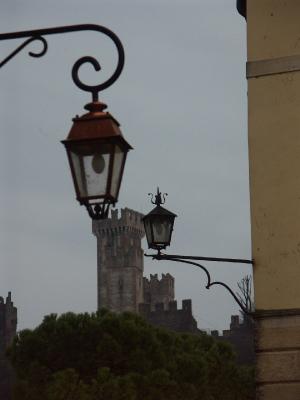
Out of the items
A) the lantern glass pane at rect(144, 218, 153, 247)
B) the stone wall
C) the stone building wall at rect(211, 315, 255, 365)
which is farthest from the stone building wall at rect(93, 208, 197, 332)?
the lantern glass pane at rect(144, 218, 153, 247)

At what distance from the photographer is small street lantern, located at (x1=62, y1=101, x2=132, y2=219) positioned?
591 centimetres

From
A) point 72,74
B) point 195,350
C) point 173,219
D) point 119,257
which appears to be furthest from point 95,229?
point 72,74

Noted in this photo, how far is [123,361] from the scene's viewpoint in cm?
3953

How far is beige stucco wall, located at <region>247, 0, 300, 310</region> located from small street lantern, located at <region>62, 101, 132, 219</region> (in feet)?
20.8

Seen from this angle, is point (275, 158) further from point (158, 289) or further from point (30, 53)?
point (158, 289)

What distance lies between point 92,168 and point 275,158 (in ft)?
22.4

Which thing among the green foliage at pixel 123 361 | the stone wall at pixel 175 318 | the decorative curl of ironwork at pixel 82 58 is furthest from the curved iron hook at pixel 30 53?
the stone wall at pixel 175 318

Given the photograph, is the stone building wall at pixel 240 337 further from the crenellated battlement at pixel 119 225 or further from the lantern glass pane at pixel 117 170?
the lantern glass pane at pixel 117 170

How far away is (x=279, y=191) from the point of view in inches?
487

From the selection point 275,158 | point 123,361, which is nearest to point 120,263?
point 123,361

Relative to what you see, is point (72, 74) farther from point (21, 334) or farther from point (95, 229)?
point (95, 229)

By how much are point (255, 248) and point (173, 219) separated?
261 cm

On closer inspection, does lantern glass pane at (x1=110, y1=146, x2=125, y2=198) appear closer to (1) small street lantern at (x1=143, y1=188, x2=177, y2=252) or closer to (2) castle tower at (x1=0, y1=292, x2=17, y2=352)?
(1) small street lantern at (x1=143, y1=188, x2=177, y2=252)

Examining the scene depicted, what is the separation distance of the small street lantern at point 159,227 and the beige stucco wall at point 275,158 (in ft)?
7.42
